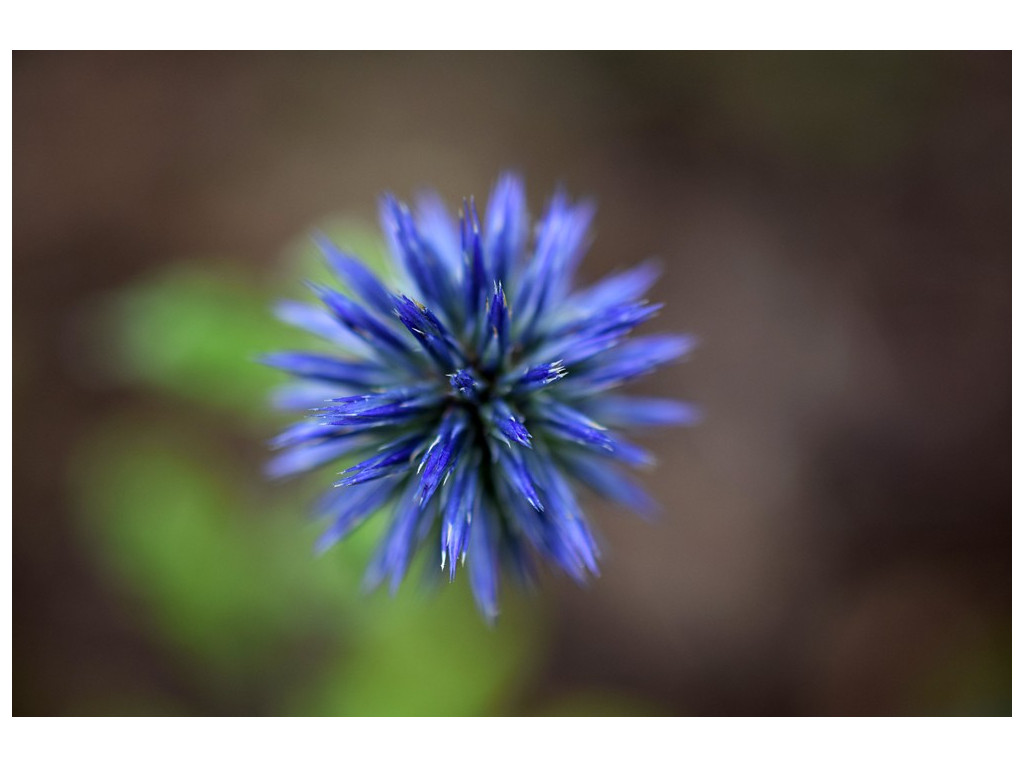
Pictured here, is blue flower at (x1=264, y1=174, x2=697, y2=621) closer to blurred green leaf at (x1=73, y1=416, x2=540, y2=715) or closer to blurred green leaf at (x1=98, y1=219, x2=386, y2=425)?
blurred green leaf at (x1=98, y1=219, x2=386, y2=425)

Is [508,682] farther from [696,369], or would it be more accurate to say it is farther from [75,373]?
[75,373]

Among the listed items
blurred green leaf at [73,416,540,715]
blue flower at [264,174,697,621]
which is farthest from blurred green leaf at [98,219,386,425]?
blue flower at [264,174,697,621]

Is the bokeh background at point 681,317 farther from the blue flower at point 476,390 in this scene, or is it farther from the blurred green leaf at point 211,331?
the blue flower at point 476,390

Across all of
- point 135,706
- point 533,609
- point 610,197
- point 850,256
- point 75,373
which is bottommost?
point 135,706

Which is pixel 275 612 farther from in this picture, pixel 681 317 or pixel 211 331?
pixel 681 317

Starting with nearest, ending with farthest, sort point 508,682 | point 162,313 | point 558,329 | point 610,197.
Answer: point 558,329
point 162,313
point 508,682
point 610,197

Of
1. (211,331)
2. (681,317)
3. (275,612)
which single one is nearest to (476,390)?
(211,331)

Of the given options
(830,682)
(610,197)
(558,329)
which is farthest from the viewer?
(610,197)

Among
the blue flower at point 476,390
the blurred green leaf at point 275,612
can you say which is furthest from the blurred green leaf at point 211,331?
the blue flower at point 476,390

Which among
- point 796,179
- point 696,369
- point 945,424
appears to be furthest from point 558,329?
point 945,424
